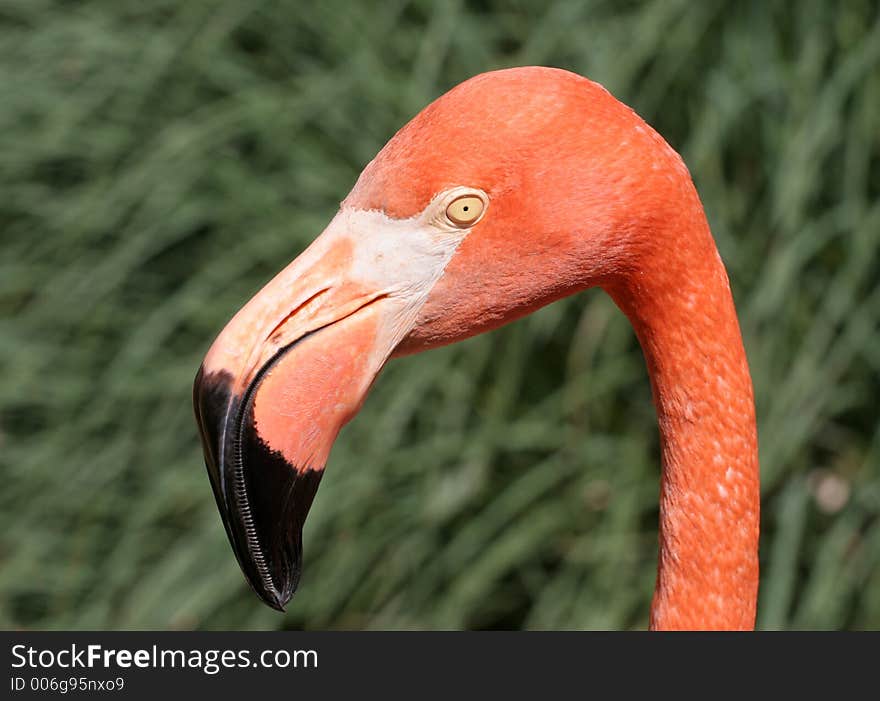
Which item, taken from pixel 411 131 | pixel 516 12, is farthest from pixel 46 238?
pixel 411 131

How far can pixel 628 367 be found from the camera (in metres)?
2.66

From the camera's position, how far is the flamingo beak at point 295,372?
1.23 m

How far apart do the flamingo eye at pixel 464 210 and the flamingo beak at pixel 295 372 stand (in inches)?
1.8

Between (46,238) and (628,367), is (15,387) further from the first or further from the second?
(628,367)

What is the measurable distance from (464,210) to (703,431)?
41 centimetres

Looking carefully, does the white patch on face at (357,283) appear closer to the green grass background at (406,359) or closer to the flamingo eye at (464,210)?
the flamingo eye at (464,210)

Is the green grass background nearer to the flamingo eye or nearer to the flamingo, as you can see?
the flamingo

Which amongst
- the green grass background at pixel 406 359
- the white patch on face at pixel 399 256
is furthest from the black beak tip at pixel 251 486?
the green grass background at pixel 406 359

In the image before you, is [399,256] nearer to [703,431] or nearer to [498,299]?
[498,299]

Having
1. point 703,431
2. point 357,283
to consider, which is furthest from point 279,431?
point 703,431

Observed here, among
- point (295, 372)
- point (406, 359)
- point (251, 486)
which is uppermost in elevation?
point (295, 372)

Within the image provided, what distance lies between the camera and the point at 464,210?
1240 mm

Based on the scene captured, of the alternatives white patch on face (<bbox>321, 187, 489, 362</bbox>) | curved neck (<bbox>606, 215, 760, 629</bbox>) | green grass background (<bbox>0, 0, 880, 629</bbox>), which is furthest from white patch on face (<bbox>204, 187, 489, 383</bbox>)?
green grass background (<bbox>0, 0, 880, 629</bbox>)

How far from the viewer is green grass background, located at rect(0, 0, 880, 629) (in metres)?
2.52
